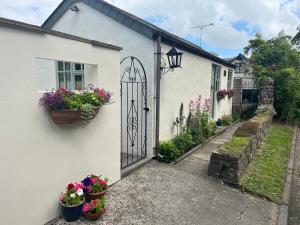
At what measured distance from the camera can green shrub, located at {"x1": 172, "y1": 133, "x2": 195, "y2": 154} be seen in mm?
6090

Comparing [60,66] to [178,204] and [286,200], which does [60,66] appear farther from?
[286,200]

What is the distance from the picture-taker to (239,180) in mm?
4348

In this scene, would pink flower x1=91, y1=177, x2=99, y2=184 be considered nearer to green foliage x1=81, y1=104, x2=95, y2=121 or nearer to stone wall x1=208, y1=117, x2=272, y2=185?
green foliage x1=81, y1=104, x2=95, y2=121

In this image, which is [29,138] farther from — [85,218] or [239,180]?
[239,180]

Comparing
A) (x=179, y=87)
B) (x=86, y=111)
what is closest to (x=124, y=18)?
(x=179, y=87)

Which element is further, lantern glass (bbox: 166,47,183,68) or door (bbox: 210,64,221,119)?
door (bbox: 210,64,221,119)

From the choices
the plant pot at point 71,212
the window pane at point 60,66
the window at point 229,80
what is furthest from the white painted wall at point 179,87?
the window at point 229,80

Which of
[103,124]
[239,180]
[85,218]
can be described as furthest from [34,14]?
[239,180]

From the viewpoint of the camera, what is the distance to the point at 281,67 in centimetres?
1334

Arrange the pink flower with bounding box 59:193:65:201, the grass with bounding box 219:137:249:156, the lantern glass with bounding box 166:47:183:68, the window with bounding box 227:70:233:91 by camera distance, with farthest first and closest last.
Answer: the window with bounding box 227:70:233:91 → the lantern glass with bounding box 166:47:183:68 → the grass with bounding box 219:137:249:156 → the pink flower with bounding box 59:193:65:201

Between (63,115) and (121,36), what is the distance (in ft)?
10.2

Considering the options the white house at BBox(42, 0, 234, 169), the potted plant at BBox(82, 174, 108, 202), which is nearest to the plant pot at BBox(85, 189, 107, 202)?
the potted plant at BBox(82, 174, 108, 202)

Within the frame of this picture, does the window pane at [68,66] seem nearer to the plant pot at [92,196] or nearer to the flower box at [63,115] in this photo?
the flower box at [63,115]

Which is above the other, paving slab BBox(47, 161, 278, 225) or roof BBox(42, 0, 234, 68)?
roof BBox(42, 0, 234, 68)
